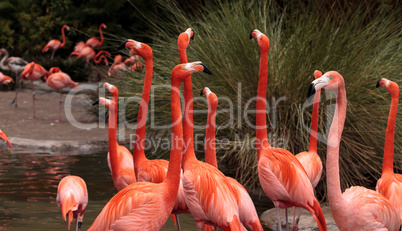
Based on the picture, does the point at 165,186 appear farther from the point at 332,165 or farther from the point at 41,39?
the point at 41,39

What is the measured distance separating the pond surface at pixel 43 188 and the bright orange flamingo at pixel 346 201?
6.00 ft

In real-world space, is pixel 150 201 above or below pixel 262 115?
below

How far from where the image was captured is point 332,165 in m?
3.24

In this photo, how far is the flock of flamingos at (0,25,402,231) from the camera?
309 centimetres

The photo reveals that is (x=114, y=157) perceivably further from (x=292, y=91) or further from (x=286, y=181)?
(x=292, y=91)

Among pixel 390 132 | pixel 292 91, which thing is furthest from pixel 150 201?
pixel 292 91

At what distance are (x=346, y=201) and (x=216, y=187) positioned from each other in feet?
2.70

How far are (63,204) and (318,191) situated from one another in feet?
9.35

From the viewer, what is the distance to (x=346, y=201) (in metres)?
3.31

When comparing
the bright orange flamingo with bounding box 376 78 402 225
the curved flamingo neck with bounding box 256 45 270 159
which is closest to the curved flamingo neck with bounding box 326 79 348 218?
the bright orange flamingo with bounding box 376 78 402 225

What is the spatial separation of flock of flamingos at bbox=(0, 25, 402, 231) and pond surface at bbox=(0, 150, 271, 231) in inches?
29.2

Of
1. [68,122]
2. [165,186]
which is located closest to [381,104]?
[165,186]

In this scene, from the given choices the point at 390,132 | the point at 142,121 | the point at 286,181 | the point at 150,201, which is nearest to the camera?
the point at 150,201

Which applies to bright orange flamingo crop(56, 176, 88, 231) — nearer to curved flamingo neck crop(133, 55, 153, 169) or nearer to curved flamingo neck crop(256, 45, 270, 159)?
curved flamingo neck crop(133, 55, 153, 169)
